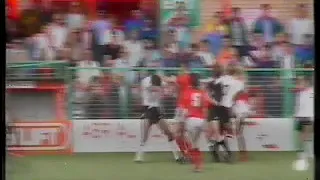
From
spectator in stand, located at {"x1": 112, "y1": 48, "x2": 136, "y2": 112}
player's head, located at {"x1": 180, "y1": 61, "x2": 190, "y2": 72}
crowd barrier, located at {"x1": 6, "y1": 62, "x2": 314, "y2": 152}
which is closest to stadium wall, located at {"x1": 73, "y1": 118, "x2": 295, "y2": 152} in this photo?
crowd barrier, located at {"x1": 6, "y1": 62, "x2": 314, "y2": 152}

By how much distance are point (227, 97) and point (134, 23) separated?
40.2 inches

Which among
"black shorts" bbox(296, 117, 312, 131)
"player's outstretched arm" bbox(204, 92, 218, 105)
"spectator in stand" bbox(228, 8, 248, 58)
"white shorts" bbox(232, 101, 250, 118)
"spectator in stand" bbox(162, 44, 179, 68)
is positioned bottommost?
"black shorts" bbox(296, 117, 312, 131)

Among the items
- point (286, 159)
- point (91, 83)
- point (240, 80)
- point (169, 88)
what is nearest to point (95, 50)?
point (91, 83)

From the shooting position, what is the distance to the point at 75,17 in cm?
561

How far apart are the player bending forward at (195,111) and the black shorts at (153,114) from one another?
0.23 meters

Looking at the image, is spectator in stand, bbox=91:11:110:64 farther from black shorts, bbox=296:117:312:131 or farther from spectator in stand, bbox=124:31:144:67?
Result: black shorts, bbox=296:117:312:131

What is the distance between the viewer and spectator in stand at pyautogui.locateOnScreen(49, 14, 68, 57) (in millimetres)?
5531

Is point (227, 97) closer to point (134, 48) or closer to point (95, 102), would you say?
point (134, 48)

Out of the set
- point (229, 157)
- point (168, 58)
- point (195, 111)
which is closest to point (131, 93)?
point (168, 58)

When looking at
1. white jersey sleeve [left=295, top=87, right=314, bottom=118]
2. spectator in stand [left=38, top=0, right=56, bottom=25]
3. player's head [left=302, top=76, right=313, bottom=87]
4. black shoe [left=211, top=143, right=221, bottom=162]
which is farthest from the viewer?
black shoe [left=211, top=143, right=221, bottom=162]

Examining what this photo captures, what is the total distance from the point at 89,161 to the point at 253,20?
5.90 ft

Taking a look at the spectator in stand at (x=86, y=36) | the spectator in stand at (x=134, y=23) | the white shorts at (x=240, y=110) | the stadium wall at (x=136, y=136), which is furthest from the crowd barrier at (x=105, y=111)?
the spectator in stand at (x=134, y=23)

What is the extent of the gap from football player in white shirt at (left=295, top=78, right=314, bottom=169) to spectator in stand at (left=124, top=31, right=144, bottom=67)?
1.35 m

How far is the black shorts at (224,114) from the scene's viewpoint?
19.1 feet
